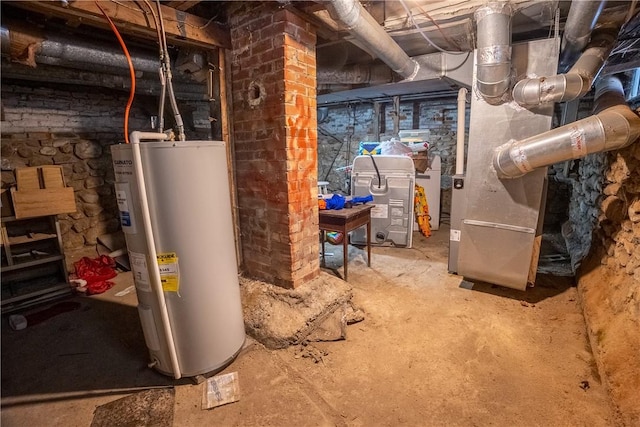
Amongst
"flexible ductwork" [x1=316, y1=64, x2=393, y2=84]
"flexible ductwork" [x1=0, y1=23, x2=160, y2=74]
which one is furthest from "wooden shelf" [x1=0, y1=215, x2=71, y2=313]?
"flexible ductwork" [x1=316, y1=64, x2=393, y2=84]

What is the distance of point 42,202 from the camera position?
107 inches

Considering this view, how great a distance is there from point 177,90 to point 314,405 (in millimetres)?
3677

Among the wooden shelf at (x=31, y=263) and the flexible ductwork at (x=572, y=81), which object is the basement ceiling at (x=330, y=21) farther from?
the wooden shelf at (x=31, y=263)

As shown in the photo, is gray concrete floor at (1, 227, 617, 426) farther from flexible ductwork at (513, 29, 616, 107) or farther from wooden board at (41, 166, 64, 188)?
flexible ductwork at (513, 29, 616, 107)

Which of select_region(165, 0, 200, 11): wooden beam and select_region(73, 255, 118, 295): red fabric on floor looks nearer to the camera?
select_region(165, 0, 200, 11): wooden beam

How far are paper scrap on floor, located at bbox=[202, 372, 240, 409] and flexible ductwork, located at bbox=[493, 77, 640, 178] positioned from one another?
7.89 ft

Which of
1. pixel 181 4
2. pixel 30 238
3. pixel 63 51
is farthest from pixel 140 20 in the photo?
pixel 30 238

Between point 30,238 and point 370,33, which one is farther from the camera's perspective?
point 30,238

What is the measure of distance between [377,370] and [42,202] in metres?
3.09

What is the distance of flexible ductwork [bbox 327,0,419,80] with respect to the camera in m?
1.72

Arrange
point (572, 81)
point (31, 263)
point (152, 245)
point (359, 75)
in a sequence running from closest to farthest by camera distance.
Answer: point (152, 245), point (572, 81), point (31, 263), point (359, 75)

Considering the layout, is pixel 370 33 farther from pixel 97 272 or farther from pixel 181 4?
pixel 97 272

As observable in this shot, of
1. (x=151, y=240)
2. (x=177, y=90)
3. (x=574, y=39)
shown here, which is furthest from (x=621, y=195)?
(x=177, y=90)

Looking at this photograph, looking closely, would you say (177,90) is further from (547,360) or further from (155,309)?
(547,360)
